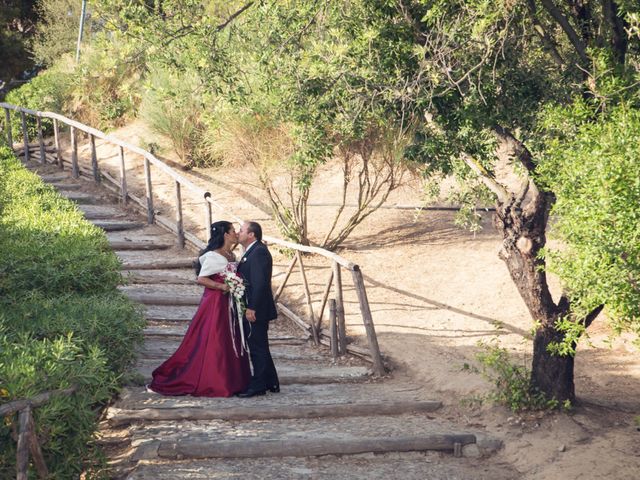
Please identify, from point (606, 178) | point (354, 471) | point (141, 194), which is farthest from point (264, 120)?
point (606, 178)

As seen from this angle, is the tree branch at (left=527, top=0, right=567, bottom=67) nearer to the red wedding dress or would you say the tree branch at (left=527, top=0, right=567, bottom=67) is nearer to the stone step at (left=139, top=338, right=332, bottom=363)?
the red wedding dress

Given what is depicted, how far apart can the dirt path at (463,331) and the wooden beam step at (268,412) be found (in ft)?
1.58

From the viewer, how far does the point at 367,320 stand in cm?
873

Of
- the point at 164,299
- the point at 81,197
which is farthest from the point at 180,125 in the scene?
the point at 164,299

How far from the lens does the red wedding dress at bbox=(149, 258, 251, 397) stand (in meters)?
7.65

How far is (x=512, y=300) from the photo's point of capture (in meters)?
11.5

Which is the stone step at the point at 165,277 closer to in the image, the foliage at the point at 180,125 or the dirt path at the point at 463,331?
the dirt path at the point at 463,331

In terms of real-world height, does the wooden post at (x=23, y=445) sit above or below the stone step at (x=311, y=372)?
above

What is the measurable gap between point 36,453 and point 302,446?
239 cm

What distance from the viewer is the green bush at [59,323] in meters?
4.79

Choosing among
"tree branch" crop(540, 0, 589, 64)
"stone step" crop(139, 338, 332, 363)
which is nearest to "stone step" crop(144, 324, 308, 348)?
"stone step" crop(139, 338, 332, 363)

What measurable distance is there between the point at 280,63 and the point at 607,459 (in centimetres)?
501

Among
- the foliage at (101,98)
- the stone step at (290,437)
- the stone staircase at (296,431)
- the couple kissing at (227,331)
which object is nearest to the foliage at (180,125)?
the foliage at (101,98)

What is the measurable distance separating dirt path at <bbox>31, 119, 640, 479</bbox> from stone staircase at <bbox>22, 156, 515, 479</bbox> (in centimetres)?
32
